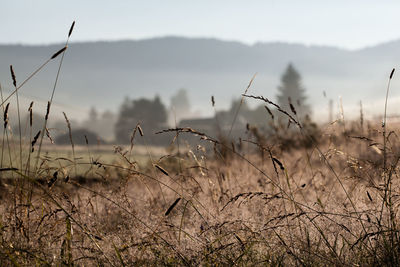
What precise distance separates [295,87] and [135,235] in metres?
81.4

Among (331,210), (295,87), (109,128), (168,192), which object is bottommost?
(109,128)

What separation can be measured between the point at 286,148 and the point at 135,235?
563 centimetres

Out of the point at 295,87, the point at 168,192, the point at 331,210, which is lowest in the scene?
the point at 295,87

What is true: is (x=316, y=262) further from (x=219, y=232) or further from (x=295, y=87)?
(x=295, y=87)

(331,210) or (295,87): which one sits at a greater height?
(331,210)

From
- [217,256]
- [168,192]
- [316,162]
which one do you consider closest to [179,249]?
[217,256]

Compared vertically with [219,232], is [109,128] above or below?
below

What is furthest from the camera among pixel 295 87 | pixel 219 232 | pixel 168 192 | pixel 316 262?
pixel 295 87

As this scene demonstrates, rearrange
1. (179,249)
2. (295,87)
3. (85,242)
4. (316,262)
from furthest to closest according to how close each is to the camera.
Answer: (295,87) → (85,242) → (179,249) → (316,262)

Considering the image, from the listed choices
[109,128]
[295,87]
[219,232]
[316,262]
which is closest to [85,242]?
[219,232]

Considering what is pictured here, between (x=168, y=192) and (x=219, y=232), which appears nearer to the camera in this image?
(x=219, y=232)

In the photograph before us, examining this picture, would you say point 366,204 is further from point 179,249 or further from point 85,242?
point 85,242

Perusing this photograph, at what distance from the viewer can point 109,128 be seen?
9669cm

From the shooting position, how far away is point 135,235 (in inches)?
113
